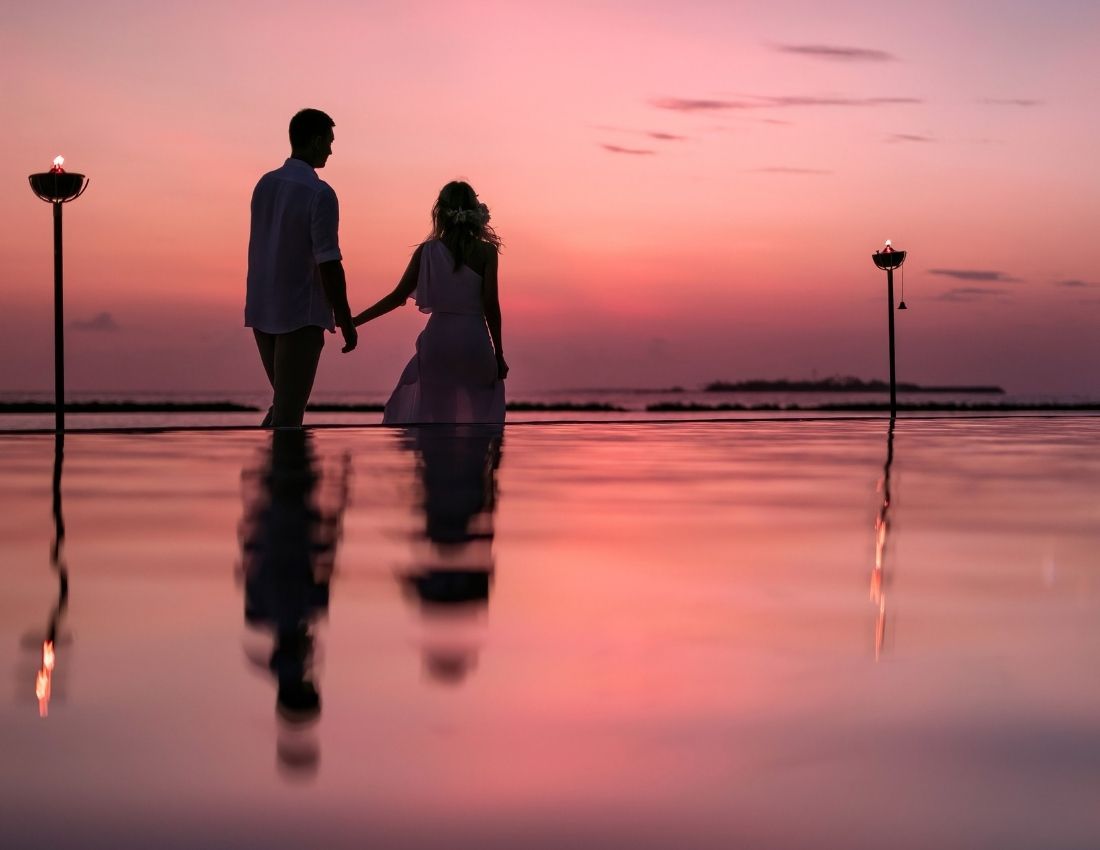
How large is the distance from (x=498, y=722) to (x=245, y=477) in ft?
12.8

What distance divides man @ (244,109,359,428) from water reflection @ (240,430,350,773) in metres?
1.78

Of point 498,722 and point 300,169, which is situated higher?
point 300,169

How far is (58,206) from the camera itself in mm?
11055

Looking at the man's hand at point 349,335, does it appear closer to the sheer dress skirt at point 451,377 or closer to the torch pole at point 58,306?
the sheer dress skirt at point 451,377

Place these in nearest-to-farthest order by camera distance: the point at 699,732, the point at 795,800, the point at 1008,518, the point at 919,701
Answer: the point at 795,800, the point at 699,732, the point at 919,701, the point at 1008,518

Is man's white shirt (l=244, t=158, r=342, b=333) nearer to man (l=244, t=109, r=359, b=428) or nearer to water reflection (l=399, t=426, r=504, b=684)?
man (l=244, t=109, r=359, b=428)

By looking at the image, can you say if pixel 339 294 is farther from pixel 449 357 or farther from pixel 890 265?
pixel 890 265

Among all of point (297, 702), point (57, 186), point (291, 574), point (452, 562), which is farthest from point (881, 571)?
point (57, 186)

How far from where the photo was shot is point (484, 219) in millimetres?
9266

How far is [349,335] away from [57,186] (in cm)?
451

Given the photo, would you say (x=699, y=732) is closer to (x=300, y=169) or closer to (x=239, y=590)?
(x=239, y=590)

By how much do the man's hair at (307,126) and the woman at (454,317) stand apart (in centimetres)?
156

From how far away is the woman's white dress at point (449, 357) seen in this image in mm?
9398

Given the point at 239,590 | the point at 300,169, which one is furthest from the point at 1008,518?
the point at 300,169
